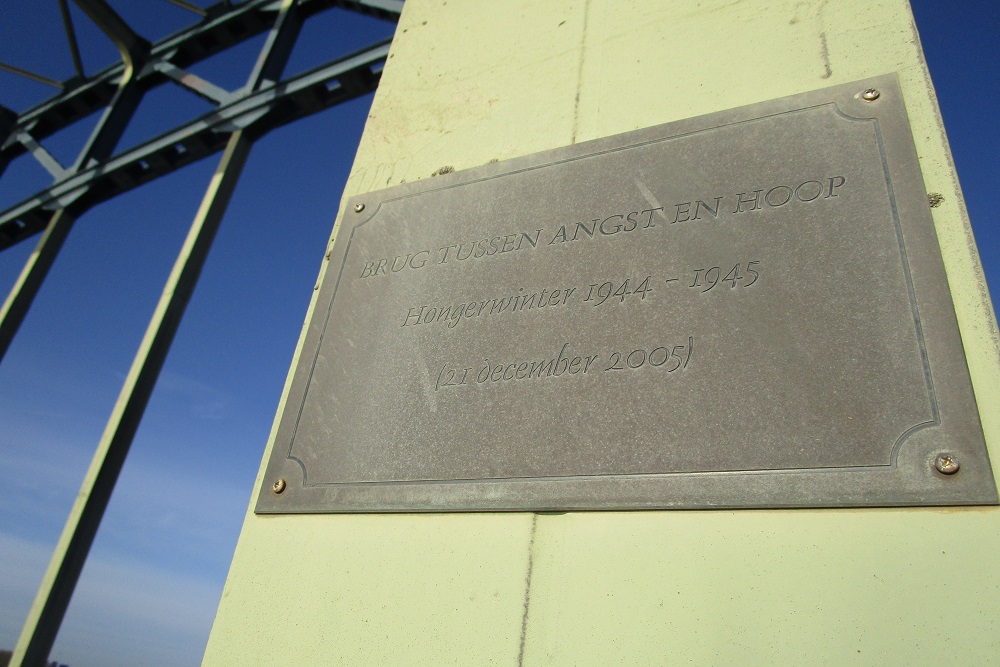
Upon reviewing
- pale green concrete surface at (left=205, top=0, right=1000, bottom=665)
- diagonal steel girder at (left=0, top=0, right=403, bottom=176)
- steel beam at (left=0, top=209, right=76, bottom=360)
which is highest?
diagonal steel girder at (left=0, top=0, right=403, bottom=176)

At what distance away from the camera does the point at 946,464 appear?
2.99ft

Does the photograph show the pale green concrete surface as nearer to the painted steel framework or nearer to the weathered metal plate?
the weathered metal plate

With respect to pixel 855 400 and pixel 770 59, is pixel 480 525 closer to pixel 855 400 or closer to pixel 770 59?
pixel 855 400

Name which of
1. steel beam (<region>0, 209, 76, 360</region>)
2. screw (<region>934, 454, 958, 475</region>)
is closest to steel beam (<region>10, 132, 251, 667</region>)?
steel beam (<region>0, 209, 76, 360</region>)

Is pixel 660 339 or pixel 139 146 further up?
pixel 139 146

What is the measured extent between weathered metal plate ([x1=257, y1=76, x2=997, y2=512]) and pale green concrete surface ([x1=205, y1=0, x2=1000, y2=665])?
44 millimetres

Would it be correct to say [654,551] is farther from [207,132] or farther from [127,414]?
[207,132]

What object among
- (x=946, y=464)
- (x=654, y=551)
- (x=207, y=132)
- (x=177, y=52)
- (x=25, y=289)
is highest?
(x=177, y=52)

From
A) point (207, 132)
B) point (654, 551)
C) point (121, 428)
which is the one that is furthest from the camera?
point (207, 132)

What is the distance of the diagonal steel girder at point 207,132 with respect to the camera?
11.1ft

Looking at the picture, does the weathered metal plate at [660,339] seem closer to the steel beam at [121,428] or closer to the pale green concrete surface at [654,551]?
the pale green concrete surface at [654,551]

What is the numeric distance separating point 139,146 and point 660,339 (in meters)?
3.79

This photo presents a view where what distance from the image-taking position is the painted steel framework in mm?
2492

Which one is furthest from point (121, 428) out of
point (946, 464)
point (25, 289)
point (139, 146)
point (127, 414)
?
point (946, 464)
